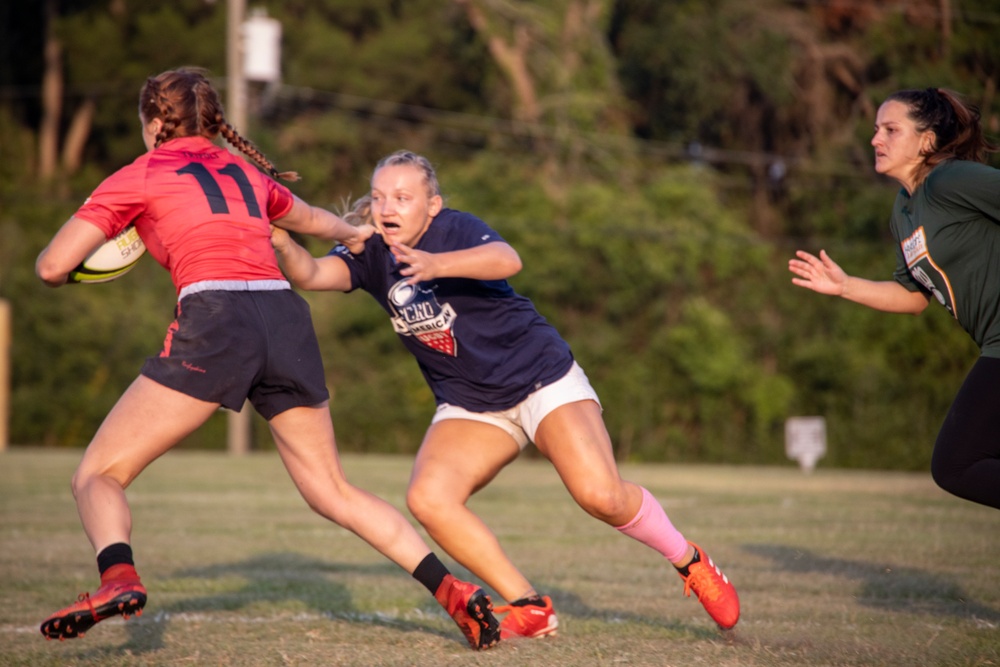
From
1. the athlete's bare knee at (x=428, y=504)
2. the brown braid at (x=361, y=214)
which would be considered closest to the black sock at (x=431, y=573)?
the athlete's bare knee at (x=428, y=504)

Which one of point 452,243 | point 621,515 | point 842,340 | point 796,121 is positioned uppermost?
point 796,121

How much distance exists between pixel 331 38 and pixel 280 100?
2.15 m

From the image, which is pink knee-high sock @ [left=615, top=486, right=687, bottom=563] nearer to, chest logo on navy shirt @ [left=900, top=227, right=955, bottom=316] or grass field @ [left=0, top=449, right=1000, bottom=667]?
grass field @ [left=0, top=449, right=1000, bottom=667]

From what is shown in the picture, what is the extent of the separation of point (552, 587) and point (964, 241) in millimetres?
3038

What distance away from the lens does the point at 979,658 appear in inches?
171

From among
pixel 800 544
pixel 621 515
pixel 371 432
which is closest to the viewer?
pixel 621 515

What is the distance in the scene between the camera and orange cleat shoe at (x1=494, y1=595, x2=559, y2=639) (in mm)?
4719

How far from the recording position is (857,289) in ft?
15.7

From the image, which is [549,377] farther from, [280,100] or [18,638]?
[280,100]

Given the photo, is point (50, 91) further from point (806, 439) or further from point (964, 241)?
point (964, 241)

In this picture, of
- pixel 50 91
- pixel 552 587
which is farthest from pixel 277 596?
pixel 50 91

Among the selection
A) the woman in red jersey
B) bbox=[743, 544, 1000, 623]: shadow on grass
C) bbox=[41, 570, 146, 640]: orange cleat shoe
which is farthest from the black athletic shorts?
bbox=[743, 544, 1000, 623]: shadow on grass

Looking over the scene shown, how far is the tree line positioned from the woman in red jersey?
16.7m

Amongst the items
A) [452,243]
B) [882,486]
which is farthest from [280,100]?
[452,243]
